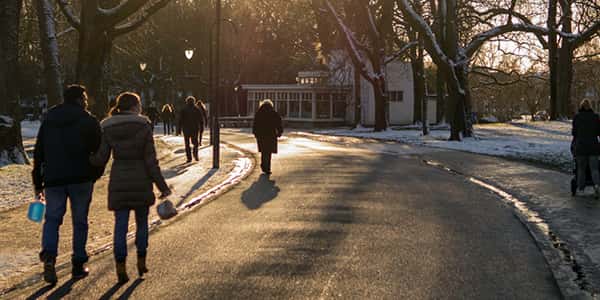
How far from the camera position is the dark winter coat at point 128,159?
653 cm

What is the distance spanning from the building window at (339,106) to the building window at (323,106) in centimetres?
57

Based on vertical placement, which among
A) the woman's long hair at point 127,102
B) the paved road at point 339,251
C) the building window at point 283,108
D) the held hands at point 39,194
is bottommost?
the paved road at point 339,251

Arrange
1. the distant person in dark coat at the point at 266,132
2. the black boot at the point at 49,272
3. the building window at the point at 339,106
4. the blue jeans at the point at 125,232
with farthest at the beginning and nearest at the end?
the building window at the point at 339,106 → the distant person in dark coat at the point at 266,132 → the blue jeans at the point at 125,232 → the black boot at the point at 49,272

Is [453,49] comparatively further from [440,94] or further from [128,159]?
[128,159]

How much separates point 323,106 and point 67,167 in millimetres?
50909

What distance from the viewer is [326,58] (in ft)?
159

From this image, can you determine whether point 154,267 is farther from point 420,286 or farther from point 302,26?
point 302,26

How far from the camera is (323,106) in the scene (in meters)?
57.2

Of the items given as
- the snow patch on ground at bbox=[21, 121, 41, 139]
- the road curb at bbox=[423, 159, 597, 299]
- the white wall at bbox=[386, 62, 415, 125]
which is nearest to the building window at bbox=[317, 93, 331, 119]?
the white wall at bbox=[386, 62, 415, 125]

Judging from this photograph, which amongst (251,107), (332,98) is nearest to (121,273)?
(332,98)

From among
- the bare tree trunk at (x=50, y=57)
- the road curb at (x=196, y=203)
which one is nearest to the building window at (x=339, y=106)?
the road curb at (x=196, y=203)

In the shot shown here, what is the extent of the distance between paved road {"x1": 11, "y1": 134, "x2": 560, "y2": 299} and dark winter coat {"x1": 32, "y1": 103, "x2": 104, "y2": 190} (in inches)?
38.6

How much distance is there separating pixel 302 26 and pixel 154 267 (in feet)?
141

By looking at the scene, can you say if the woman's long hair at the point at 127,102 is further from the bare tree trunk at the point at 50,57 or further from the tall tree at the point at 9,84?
the bare tree trunk at the point at 50,57
